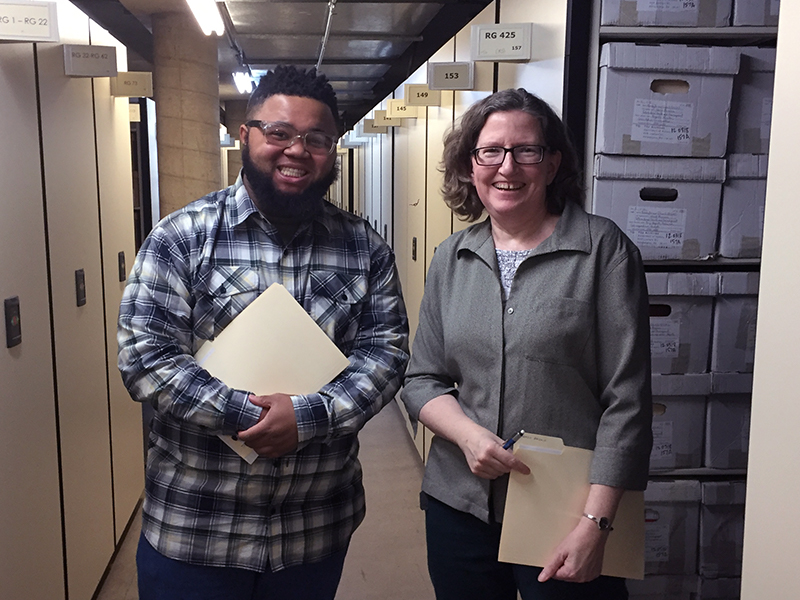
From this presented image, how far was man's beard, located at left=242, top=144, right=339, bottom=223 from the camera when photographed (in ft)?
4.63

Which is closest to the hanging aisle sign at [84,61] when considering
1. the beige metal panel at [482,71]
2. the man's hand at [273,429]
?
the beige metal panel at [482,71]

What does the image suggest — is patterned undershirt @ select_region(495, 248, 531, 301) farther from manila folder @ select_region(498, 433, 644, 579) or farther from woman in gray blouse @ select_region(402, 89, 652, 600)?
manila folder @ select_region(498, 433, 644, 579)

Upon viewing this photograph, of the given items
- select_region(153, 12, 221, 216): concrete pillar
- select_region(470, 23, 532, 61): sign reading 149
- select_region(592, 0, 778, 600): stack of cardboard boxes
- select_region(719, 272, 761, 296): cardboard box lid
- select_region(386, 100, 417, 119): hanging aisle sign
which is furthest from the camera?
select_region(153, 12, 221, 216): concrete pillar

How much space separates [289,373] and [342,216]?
372 mm

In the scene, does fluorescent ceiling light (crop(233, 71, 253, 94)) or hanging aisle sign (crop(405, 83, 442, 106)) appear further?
fluorescent ceiling light (crop(233, 71, 253, 94))

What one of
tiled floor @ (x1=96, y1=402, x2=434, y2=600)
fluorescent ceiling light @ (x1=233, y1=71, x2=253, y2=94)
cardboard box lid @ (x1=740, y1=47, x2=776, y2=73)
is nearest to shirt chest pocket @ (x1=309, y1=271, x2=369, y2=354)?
cardboard box lid @ (x1=740, y1=47, x2=776, y2=73)

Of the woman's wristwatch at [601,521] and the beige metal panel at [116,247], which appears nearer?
the woman's wristwatch at [601,521]

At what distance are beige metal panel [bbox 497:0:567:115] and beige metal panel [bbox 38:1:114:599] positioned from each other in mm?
1453

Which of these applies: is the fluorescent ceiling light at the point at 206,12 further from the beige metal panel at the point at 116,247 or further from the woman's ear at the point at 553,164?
the woman's ear at the point at 553,164

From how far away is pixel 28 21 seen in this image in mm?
1779

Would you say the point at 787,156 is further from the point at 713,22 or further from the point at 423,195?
the point at 423,195

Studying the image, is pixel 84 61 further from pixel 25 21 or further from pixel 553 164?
pixel 553 164

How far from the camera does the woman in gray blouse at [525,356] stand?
1.29 m

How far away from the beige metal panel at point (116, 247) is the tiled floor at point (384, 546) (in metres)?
0.24
